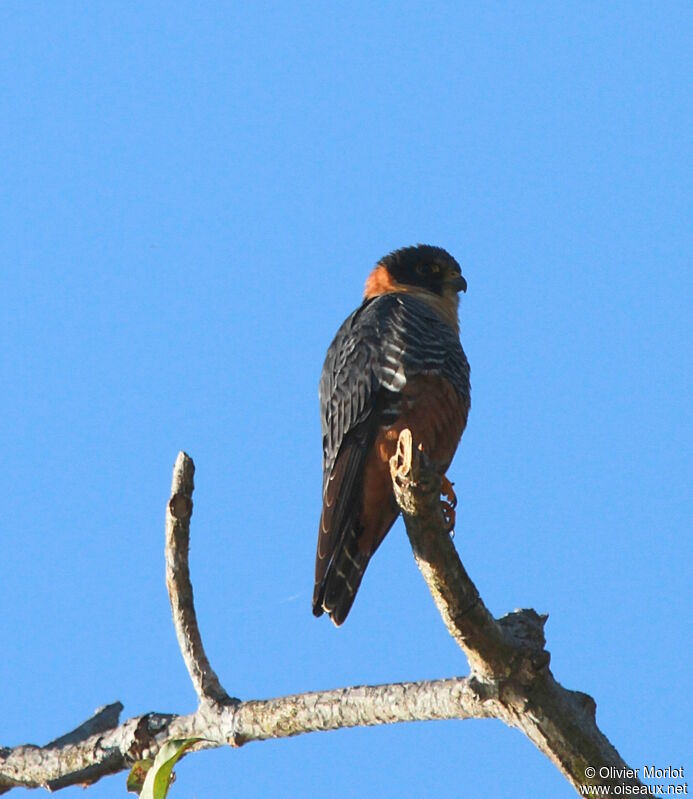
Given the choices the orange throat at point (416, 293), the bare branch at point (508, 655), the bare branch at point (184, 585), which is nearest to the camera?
the bare branch at point (508, 655)

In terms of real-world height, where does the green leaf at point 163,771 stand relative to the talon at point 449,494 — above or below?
below

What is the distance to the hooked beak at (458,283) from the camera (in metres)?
6.95

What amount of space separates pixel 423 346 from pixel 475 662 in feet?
8.13

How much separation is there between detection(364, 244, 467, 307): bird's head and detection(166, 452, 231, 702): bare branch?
314 centimetres

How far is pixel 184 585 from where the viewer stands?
4.19m

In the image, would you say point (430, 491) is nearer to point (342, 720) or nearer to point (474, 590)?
point (474, 590)

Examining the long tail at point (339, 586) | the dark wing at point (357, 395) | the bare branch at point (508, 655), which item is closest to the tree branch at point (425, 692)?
the bare branch at point (508, 655)

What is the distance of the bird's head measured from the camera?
6984mm

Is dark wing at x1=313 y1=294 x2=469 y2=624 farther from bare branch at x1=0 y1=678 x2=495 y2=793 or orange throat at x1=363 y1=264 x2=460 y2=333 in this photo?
bare branch at x1=0 y1=678 x2=495 y2=793

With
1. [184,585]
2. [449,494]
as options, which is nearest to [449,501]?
[449,494]

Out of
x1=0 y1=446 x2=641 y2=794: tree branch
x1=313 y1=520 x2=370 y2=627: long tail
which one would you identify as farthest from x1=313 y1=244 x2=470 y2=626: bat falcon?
x1=0 y1=446 x2=641 y2=794: tree branch

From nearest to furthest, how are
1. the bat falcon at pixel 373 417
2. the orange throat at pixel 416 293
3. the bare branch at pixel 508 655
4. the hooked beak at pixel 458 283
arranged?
the bare branch at pixel 508 655 → the bat falcon at pixel 373 417 → the orange throat at pixel 416 293 → the hooked beak at pixel 458 283

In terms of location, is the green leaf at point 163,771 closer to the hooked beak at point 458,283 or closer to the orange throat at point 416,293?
the orange throat at point 416,293

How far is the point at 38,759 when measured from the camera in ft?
14.5
